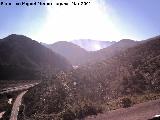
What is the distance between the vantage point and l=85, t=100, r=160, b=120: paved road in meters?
21.9

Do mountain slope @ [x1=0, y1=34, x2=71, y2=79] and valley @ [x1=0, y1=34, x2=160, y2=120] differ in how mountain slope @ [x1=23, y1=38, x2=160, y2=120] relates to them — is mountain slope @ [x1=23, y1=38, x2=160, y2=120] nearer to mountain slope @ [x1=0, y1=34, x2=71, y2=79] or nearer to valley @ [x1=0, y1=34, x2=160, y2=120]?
valley @ [x1=0, y1=34, x2=160, y2=120]

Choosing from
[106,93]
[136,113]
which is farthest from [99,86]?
[136,113]

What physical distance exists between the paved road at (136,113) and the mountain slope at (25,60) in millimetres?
111450

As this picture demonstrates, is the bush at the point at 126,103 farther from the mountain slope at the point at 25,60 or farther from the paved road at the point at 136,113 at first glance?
the mountain slope at the point at 25,60

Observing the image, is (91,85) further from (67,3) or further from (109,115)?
(67,3)

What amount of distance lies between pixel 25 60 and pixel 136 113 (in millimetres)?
139220

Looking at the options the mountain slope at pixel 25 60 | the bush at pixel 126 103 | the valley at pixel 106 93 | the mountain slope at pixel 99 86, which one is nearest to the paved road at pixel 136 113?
the valley at pixel 106 93

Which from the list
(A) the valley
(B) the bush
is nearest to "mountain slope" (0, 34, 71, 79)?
(A) the valley

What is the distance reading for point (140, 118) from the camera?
69.8 ft

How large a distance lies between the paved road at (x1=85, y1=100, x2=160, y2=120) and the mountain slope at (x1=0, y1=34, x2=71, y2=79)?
111 m

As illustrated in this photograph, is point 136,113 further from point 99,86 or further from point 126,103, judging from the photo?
point 99,86

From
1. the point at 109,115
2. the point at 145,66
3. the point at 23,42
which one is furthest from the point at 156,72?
the point at 23,42

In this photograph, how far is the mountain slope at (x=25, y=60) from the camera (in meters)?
144

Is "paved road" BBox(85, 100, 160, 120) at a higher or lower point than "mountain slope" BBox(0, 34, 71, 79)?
lower
